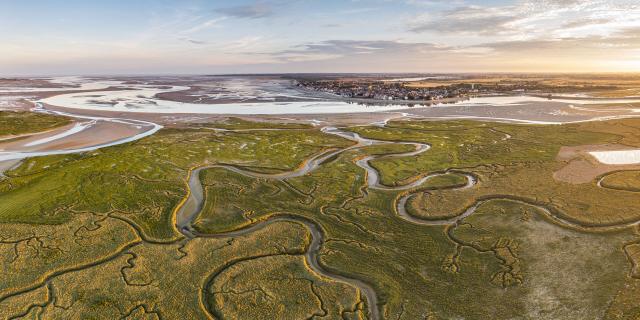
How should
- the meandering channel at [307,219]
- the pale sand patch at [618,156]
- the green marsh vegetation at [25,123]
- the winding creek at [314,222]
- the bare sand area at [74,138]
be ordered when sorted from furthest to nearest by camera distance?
the green marsh vegetation at [25,123] < the bare sand area at [74,138] < the pale sand patch at [618,156] < the winding creek at [314,222] < the meandering channel at [307,219]

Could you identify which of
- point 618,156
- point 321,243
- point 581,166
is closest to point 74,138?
point 321,243

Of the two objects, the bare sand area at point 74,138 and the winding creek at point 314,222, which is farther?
the bare sand area at point 74,138

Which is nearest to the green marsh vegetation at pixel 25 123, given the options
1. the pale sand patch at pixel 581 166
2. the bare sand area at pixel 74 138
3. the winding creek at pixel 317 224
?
the bare sand area at pixel 74 138

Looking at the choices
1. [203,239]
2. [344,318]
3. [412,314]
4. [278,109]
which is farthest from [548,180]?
[278,109]

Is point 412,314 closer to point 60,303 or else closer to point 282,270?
point 282,270

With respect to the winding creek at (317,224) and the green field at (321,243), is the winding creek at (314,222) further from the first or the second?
the green field at (321,243)

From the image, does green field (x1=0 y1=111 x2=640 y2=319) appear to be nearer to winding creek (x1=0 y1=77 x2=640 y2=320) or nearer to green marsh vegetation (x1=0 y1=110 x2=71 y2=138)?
winding creek (x1=0 y1=77 x2=640 y2=320)

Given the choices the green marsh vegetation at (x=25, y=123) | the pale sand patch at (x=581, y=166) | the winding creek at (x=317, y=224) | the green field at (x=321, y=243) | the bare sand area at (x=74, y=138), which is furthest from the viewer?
the green marsh vegetation at (x=25, y=123)
